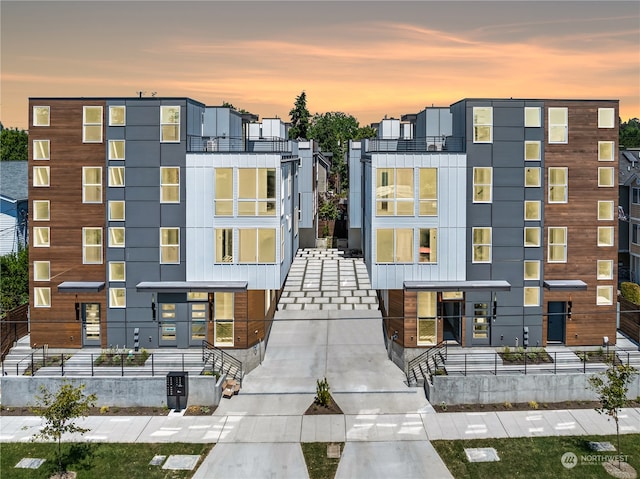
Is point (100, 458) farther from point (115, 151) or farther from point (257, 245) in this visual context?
point (115, 151)

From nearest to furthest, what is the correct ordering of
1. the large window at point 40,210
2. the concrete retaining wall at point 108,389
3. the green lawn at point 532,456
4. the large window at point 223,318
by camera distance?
1. the green lawn at point 532,456
2. the concrete retaining wall at point 108,389
3. the large window at point 223,318
4. the large window at point 40,210

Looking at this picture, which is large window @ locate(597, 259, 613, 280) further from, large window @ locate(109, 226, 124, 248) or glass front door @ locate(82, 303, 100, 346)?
glass front door @ locate(82, 303, 100, 346)

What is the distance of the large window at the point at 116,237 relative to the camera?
99.0 ft

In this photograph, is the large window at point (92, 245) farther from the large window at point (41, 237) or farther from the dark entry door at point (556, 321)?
the dark entry door at point (556, 321)

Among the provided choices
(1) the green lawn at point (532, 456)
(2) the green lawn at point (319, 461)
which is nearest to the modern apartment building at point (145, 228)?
(2) the green lawn at point (319, 461)

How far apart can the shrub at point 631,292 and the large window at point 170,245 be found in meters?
28.3

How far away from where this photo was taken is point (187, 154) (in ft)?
96.0

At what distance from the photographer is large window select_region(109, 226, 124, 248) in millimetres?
30172

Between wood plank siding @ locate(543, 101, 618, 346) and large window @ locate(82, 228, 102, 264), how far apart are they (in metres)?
22.4

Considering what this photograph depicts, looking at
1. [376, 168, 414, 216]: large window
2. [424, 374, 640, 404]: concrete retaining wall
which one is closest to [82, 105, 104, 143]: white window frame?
[376, 168, 414, 216]: large window

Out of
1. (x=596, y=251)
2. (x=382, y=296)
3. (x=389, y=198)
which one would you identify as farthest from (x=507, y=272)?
(x=382, y=296)

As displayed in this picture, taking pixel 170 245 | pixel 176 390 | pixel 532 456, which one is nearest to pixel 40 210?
pixel 170 245

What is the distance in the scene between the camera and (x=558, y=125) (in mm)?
30141

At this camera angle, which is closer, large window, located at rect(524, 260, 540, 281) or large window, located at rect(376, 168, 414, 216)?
large window, located at rect(376, 168, 414, 216)
